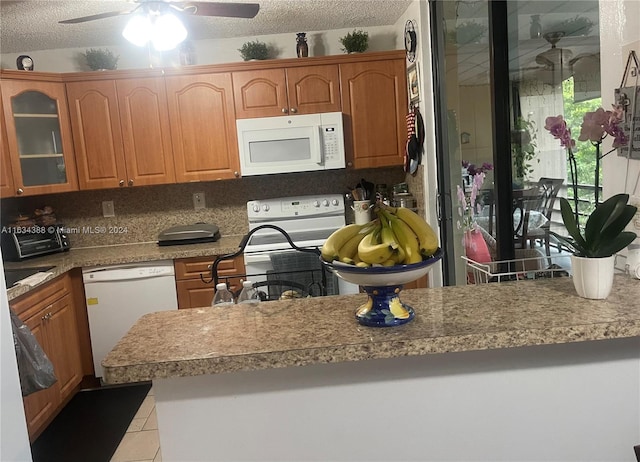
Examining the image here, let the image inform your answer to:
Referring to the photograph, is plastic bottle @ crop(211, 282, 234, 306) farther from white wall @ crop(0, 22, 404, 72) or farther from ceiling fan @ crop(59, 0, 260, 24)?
white wall @ crop(0, 22, 404, 72)

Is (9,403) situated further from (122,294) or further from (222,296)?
(122,294)

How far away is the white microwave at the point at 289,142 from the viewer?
3576mm

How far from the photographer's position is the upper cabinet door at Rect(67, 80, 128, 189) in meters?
3.61

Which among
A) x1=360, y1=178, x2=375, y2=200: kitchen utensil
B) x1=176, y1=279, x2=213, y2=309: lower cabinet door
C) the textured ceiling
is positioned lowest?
x1=176, y1=279, x2=213, y2=309: lower cabinet door

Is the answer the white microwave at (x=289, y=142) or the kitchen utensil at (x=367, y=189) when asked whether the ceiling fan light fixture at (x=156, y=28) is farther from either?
the kitchen utensil at (x=367, y=189)

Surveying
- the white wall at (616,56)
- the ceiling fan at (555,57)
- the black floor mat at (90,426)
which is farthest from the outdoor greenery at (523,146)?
the black floor mat at (90,426)

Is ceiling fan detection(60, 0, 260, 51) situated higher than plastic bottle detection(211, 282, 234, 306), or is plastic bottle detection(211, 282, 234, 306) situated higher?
A: ceiling fan detection(60, 0, 260, 51)

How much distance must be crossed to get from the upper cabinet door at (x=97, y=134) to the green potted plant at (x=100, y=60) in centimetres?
16

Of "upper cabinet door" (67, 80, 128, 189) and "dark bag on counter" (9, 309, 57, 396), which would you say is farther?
"upper cabinet door" (67, 80, 128, 189)

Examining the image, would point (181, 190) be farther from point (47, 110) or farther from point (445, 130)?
point (445, 130)

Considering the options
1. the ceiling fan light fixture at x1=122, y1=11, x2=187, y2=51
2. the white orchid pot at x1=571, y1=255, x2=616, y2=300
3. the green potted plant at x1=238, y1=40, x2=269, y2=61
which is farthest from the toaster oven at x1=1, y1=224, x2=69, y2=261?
the white orchid pot at x1=571, y1=255, x2=616, y2=300

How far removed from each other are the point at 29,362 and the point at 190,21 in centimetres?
229

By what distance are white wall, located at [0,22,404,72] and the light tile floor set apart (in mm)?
2430

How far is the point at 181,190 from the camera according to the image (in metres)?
4.04
